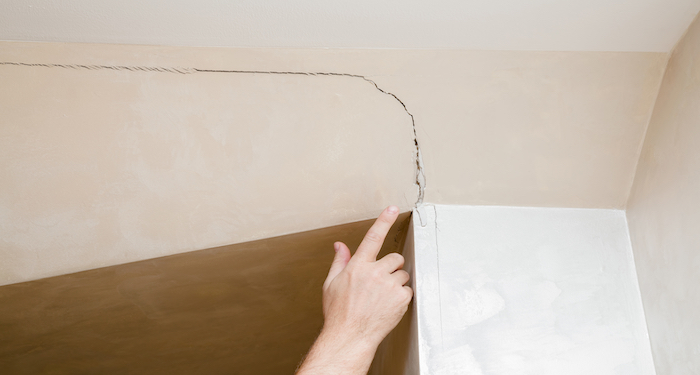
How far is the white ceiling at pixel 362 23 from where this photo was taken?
4.12ft

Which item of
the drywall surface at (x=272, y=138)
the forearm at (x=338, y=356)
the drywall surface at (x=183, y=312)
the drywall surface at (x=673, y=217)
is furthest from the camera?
the drywall surface at (x=183, y=312)

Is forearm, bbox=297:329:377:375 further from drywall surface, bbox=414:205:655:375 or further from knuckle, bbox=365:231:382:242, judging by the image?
knuckle, bbox=365:231:382:242

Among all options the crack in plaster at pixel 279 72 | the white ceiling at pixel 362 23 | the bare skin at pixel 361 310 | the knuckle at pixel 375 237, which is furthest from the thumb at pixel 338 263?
the white ceiling at pixel 362 23

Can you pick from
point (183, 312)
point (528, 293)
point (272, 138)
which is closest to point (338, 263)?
point (272, 138)

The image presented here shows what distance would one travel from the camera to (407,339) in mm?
1424

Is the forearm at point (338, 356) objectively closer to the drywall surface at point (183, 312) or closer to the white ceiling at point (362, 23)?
the drywall surface at point (183, 312)

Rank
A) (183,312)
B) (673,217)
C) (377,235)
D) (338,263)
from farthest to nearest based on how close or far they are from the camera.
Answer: (183,312) → (338,263) → (377,235) → (673,217)

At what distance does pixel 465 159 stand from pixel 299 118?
0.49 meters

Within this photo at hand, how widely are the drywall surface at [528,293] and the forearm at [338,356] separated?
0.51 ft

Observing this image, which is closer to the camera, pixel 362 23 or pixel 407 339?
pixel 362 23

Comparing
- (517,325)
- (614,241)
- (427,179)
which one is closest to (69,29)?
(427,179)

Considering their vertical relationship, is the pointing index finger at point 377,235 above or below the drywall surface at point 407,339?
above

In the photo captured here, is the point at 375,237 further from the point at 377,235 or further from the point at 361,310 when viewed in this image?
the point at 361,310

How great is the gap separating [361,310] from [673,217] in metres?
0.81
